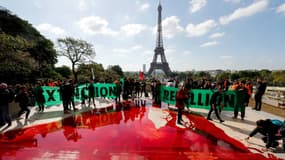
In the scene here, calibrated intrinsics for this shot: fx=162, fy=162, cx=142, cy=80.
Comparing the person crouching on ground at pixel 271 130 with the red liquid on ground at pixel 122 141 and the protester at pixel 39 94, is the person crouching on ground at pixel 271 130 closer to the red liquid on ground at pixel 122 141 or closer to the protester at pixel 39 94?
the red liquid on ground at pixel 122 141

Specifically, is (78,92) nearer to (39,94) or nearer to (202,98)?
(39,94)

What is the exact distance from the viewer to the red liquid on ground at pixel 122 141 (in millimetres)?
3605

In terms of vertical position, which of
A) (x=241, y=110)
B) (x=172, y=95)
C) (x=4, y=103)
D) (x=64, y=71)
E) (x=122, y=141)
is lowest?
(x=122, y=141)

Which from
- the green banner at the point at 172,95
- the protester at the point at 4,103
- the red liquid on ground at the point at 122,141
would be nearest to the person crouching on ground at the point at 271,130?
the red liquid on ground at the point at 122,141

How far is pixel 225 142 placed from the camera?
4371mm

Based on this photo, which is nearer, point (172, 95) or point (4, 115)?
point (4, 115)

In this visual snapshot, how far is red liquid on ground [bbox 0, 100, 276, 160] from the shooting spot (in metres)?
3.60

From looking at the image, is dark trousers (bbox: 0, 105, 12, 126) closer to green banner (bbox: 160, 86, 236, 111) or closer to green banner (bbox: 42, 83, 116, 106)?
green banner (bbox: 42, 83, 116, 106)

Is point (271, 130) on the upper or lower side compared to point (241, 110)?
upper

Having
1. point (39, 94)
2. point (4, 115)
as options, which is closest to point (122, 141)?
point (4, 115)

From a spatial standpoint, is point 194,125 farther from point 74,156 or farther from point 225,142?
point 74,156

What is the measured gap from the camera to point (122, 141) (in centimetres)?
438

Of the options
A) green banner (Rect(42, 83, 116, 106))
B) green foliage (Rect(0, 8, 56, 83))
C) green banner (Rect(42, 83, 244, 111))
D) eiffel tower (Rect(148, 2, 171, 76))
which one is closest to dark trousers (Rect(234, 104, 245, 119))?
green banner (Rect(42, 83, 244, 111))

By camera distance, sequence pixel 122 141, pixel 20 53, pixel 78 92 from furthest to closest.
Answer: pixel 20 53 < pixel 78 92 < pixel 122 141
